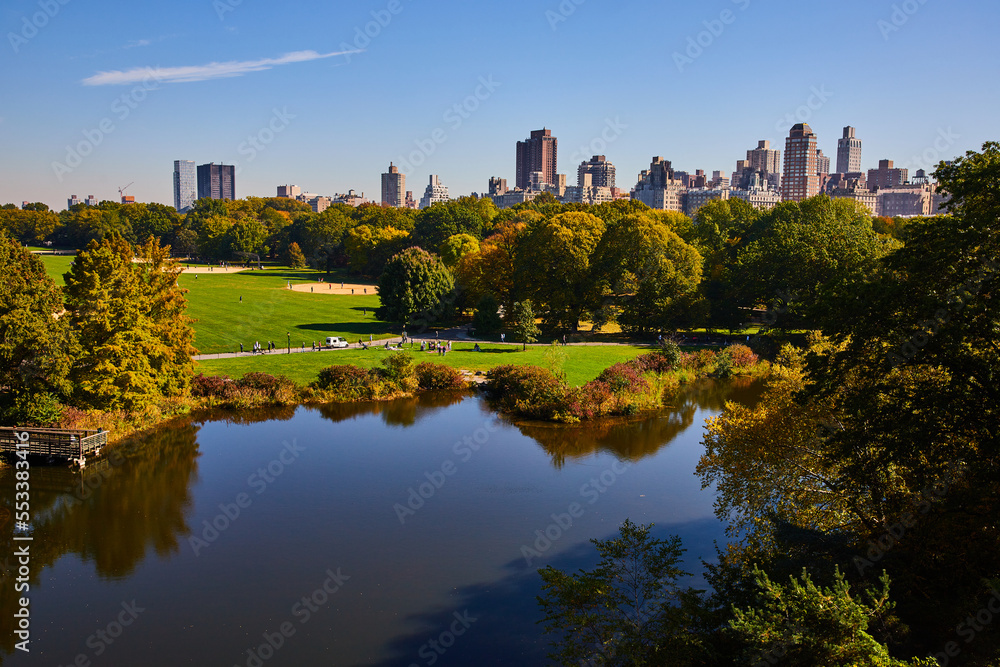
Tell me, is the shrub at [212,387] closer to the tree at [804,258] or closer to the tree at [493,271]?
the tree at [493,271]

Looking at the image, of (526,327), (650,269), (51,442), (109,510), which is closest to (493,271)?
(526,327)

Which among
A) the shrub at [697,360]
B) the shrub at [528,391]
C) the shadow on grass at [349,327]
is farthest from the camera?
the shadow on grass at [349,327]

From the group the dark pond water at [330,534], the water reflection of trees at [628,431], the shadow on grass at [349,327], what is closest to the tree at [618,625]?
the dark pond water at [330,534]

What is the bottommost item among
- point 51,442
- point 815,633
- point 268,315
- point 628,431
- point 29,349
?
point 628,431

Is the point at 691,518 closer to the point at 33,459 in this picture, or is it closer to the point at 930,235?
the point at 930,235

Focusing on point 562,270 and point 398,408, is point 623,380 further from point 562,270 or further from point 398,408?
point 562,270
